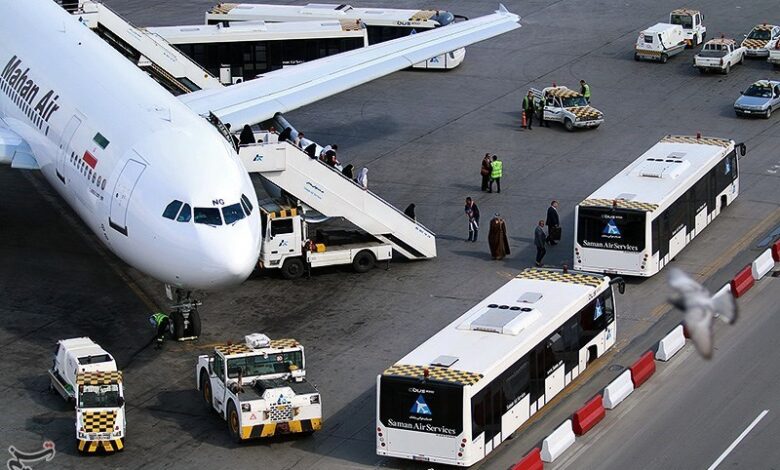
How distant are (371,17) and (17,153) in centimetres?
3578

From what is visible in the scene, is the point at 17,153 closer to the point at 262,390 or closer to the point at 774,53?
the point at 262,390

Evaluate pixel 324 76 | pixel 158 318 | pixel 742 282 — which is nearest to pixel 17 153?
pixel 158 318

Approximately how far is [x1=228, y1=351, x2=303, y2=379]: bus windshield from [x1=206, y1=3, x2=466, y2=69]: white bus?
44430mm

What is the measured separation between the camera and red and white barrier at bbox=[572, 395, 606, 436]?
3869 cm

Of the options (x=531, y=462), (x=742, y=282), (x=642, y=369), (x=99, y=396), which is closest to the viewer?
(x=531, y=462)

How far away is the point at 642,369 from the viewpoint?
139ft

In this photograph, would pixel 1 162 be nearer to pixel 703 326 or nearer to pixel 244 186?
pixel 244 186

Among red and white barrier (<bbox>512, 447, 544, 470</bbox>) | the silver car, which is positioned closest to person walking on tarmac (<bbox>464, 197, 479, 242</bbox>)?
red and white barrier (<bbox>512, 447, 544, 470</bbox>)

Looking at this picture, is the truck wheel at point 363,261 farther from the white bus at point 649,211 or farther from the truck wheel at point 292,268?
the white bus at point 649,211

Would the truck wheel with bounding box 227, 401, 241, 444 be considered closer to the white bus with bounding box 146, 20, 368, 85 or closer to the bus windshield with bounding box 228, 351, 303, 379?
the bus windshield with bounding box 228, 351, 303, 379

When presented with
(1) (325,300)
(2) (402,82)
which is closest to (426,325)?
(1) (325,300)

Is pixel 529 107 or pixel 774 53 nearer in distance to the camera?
pixel 529 107

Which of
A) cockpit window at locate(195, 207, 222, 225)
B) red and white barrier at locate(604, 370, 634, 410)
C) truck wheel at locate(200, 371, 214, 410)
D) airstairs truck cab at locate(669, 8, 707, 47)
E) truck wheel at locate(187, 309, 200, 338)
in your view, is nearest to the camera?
red and white barrier at locate(604, 370, 634, 410)

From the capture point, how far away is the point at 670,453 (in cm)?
3725
